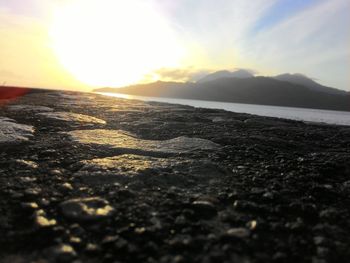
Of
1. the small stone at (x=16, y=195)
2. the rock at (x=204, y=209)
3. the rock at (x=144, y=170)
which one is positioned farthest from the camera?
the rock at (x=144, y=170)

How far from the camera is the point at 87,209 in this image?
5.36 feet

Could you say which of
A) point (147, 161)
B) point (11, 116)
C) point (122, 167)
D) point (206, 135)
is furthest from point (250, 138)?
point (11, 116)

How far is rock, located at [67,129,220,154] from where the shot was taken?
293 centimetres

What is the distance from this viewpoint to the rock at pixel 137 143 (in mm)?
2928

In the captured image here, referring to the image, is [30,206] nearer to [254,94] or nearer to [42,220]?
[42,220]

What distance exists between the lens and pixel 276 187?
2029mm

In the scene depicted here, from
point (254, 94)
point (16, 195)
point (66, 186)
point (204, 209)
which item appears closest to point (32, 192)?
point (16, 195)

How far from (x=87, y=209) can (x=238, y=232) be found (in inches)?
28.2

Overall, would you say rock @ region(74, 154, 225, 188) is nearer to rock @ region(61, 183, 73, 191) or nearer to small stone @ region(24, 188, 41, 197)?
rock @ region(61, 183, 73, 191)

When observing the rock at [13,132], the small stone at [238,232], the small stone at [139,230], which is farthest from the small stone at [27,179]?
the small stone at [238,232]

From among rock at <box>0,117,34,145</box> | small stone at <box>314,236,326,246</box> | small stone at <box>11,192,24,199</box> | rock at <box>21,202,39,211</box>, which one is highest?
rock at <box>0,117,34,145</box>

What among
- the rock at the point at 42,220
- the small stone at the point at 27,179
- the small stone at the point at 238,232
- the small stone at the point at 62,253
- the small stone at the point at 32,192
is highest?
the small stone at the point at 238,232

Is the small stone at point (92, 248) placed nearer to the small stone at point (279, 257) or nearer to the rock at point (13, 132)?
the small stone at point (279, 257)

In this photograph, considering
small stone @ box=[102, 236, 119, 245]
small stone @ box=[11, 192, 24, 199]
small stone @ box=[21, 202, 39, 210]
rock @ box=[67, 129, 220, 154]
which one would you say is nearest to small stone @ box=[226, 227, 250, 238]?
small stone @ box=[102, 236, 119, 245]
